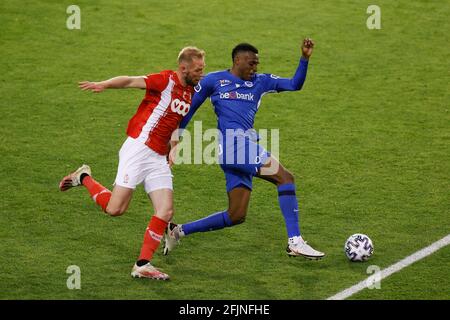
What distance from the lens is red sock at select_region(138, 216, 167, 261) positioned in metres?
9.27

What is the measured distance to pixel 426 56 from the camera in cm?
1599

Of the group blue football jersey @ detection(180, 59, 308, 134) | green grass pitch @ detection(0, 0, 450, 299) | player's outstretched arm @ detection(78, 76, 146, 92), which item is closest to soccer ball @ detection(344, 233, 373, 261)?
green grass pitch @ detection(0, 0, 450, 299)

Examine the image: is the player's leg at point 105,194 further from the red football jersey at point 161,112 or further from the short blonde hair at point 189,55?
the short blonde hair at point 189,55

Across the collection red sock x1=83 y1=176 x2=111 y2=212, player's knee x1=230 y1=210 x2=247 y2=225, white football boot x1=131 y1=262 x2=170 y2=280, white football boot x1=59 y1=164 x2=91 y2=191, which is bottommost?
white football boot x1=131 y1=262 x2=170 y2=280

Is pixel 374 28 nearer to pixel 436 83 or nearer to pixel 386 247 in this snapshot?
pixel 436 83

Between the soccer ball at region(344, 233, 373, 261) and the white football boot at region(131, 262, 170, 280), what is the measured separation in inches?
74.3

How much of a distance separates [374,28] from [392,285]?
28.3 ft

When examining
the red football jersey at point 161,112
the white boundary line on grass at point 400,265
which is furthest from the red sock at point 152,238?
the white boundary line on grass at point 400,265

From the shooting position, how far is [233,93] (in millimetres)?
10016

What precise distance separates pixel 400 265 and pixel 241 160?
6.37 ft

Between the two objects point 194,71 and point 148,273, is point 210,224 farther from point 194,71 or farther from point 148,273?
point 194,71

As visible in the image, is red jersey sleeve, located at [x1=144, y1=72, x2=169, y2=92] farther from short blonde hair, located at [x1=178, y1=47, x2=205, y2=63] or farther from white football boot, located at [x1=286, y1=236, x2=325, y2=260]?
white football boot, located at [x1=286, y1=236, x2=325, y2=260]

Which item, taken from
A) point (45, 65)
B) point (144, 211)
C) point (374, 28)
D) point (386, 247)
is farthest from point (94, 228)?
point (374, 28)

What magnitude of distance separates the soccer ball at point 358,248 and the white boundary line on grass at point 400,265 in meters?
0.27
